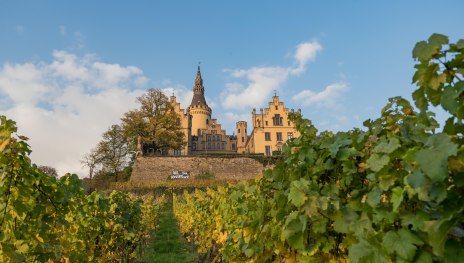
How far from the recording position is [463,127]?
4.36ft

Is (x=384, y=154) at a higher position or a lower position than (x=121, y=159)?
lower

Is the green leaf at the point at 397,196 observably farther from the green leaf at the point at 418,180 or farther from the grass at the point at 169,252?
the grass at the point at 169,252

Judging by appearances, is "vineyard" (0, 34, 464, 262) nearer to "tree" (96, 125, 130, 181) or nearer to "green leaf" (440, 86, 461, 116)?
"green leaf" (440, 86, 461, 116)

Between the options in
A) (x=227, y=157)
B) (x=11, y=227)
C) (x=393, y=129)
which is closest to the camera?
(x=393, y=129)

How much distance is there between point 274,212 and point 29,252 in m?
2.51

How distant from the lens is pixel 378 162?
1.78m

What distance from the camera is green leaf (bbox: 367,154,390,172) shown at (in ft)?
5.76

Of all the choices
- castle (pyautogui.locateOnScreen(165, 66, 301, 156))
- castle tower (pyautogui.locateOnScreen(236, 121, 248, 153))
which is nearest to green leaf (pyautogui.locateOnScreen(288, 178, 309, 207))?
castle (pyautogui.locateOnScreen(165, 66, 301, 156))

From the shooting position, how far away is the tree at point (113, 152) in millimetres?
55812

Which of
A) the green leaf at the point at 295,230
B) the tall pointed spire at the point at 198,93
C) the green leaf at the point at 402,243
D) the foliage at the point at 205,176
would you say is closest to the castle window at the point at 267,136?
the foliage at the point at 205,176

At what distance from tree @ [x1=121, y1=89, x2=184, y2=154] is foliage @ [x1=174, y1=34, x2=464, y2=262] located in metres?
47.4

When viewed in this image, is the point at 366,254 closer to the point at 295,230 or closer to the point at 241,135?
the point at 295,230

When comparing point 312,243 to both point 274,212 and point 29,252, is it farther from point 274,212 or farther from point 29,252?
point 29,252

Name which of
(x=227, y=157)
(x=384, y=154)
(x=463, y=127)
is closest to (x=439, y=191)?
(x=463, y=127)
